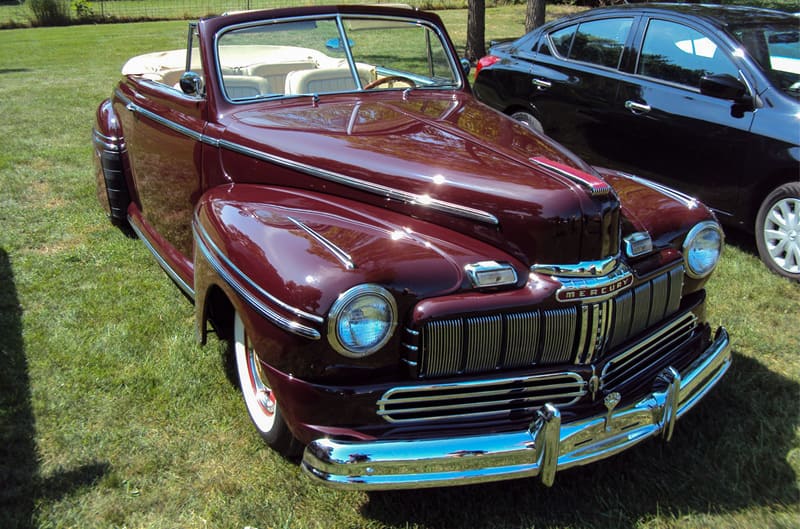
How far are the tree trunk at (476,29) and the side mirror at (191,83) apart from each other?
895 cm

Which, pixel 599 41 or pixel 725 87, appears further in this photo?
pixel 599 41

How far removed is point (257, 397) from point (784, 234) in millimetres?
3567

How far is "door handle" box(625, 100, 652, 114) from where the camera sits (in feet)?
17.2

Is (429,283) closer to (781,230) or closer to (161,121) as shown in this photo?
(161,121)

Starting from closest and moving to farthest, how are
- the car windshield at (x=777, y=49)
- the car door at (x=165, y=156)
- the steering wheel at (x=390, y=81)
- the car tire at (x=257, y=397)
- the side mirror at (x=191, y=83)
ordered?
the car tire at (x=257, y=397), the side mirror at (x=191, y=83), the car door at (x=165, y=156), the steering wheel at (x=390, y=81), the car windshield at (x=777, y=49)

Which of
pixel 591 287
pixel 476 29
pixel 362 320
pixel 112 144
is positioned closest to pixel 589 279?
pixel 591 287

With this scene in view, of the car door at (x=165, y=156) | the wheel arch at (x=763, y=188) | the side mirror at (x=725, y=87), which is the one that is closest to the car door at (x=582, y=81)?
the side mirror at (x=725, y=87)

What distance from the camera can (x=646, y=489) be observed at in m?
Result: 2.74

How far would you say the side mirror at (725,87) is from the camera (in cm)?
462

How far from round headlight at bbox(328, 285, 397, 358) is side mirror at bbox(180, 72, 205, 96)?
6.14 feet

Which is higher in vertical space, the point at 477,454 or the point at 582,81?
the point at 582,81

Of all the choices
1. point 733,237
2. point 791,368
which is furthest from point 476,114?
point 733,237

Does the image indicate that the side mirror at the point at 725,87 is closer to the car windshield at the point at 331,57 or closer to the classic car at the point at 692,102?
the classic car at the point at 692,102

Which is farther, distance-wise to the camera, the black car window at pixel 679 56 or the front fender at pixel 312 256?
the black car window at pixel 679 56
